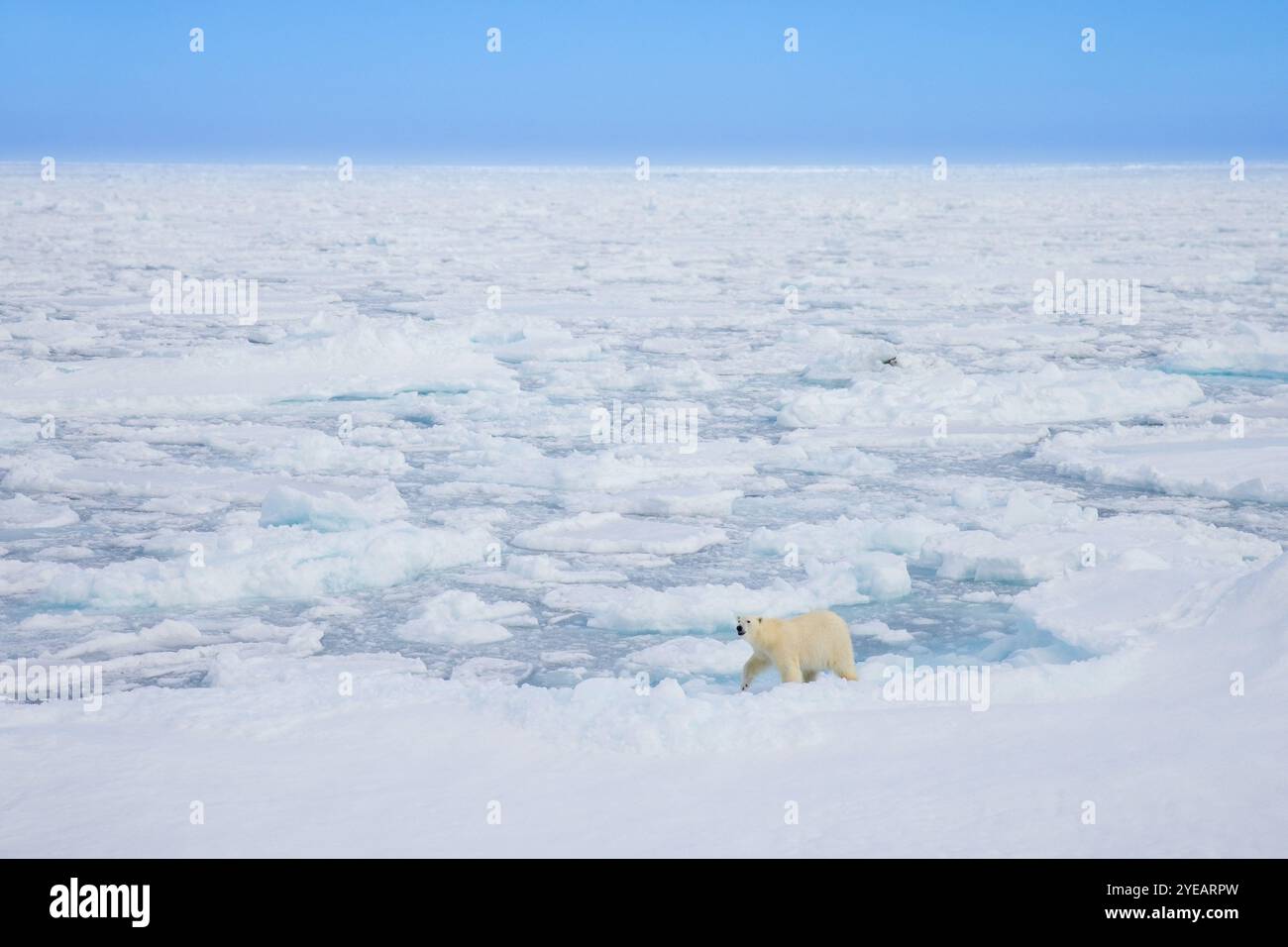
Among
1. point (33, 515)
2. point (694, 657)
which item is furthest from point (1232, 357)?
point (33, 515)

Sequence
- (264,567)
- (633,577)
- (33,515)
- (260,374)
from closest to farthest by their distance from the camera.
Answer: (264,567) → (633,577) → (33,515) → (260,374)

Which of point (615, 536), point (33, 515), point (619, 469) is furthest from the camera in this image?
point (619, 469)

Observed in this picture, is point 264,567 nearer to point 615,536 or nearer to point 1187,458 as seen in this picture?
point 615,536

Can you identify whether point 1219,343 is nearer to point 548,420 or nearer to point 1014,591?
point 548,420

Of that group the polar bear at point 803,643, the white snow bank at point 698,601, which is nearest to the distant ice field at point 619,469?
the white snow bank at point 698,601

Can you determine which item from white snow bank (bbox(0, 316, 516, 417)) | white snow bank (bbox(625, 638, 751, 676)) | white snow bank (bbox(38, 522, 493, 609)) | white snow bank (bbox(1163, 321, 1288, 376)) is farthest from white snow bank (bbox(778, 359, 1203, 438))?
white snow bank (bbox(625, 638, 751, 676))

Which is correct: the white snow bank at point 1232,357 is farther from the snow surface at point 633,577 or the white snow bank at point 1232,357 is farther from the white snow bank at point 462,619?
the white snow bank at point 462,619
